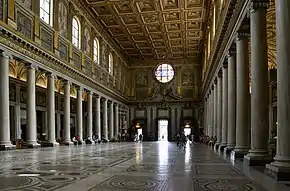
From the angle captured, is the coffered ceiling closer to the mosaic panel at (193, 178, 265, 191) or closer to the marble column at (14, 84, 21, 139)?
the marble column at (14, 84, 21, 139)

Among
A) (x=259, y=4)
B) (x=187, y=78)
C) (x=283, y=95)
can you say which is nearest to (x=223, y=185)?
(x=283, y=95)

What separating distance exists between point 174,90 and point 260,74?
3915 cm

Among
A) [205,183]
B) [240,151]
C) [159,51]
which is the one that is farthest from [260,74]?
[159,51]

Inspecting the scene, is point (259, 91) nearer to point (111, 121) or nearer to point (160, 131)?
point (111, 121)

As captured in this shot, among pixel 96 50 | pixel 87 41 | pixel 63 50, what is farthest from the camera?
pixel 96 50

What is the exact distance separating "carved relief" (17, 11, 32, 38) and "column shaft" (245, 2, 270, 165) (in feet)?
44.3

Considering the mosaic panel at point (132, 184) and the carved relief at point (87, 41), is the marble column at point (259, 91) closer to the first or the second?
the mosaic panel at point (132, 184)

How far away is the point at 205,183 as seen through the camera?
6.48m

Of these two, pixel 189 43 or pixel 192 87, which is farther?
pixel 192 87

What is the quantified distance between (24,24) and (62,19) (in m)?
6.16

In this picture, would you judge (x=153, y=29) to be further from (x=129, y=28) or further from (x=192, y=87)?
(x=192, y=87)

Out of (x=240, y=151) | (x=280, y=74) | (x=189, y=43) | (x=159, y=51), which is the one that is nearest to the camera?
(x=280, y=74)

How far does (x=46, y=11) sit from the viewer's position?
2325 centimetres

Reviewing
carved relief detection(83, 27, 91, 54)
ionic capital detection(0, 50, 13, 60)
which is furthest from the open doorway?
ionic capital detection(0, 50, 13, 60)
